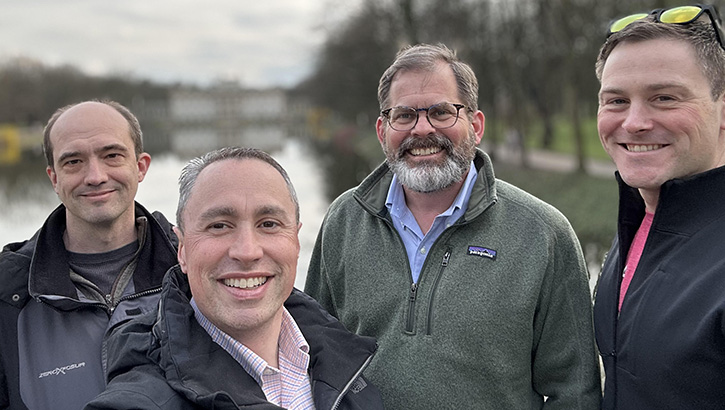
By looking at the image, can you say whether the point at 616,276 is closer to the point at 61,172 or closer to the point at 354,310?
the point at 354,310

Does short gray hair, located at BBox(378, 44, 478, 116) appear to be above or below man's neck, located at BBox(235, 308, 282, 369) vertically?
above

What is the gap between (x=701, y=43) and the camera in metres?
2.28

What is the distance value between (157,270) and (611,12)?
17.6m

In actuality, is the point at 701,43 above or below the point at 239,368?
above

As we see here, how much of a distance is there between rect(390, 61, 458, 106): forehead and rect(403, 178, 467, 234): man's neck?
399mm

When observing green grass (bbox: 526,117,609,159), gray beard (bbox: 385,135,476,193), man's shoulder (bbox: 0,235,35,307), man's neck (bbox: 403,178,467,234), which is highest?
gray beard (bbox: 385,135,476,193)

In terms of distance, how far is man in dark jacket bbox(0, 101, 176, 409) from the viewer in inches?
103

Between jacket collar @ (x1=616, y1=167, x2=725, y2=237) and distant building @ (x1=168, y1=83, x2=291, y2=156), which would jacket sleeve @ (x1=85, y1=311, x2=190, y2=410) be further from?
distant building @ (x1=168, y1=83, x2=291, y2=156)

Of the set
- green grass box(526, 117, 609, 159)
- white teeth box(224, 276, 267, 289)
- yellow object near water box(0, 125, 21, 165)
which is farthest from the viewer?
yellow object near water box(0, 125, 21, 165)

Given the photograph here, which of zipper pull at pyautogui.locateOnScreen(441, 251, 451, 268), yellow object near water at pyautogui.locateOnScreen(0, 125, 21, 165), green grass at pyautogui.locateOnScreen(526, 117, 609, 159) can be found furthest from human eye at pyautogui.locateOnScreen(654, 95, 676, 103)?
yellow object near water at pyautogui.locateOnScreen(0, 125, 21, 165)

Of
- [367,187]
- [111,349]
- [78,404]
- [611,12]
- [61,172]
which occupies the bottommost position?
[78,404]

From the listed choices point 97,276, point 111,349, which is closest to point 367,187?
point 97,276

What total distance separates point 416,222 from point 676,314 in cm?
120

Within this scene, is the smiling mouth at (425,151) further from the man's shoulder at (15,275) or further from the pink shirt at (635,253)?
the man's shoulder at (15,275)
